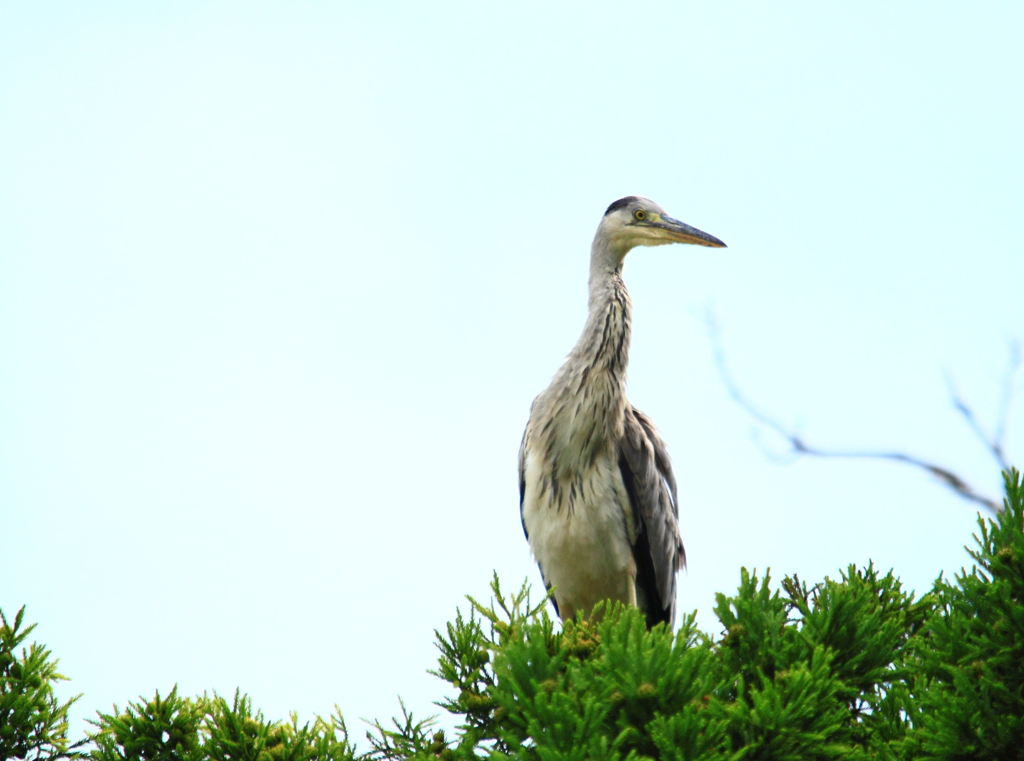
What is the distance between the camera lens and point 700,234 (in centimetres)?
777

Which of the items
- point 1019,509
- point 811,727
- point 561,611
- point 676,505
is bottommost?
point 811,727

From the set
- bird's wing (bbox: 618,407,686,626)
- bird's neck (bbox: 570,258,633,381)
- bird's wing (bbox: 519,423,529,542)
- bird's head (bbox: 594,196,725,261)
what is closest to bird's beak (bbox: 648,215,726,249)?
bird's head (bbox: 594,196,725,261)

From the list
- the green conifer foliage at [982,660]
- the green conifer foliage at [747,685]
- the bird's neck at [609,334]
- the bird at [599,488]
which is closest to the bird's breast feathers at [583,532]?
the bird at [599,488]

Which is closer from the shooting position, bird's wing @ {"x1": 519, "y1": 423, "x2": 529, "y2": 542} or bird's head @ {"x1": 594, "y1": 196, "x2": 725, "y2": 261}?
bird's wing @ {"x1": 519, "y1": 423, "x2": 529, "y2": 542}

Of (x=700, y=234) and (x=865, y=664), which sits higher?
(x=700, y=234)

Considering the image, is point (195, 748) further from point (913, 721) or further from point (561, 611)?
point (561, 611)

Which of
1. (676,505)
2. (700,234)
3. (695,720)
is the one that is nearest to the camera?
(695,720)

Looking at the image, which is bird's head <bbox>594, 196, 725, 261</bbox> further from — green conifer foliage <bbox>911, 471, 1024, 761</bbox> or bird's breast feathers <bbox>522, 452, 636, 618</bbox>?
green conifer foliage <bbox>911, 471, 1024, 761</bbox>

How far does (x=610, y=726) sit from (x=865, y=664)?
88 cm

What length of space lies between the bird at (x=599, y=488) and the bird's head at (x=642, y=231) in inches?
25.9

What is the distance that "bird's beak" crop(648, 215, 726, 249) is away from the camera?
7.73 meters

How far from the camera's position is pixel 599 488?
6555mm

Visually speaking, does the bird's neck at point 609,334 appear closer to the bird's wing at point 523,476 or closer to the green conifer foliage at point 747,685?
the bird's wing at point 523,476

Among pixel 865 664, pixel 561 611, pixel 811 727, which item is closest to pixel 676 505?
pixel 561 611
